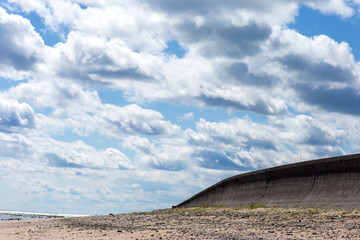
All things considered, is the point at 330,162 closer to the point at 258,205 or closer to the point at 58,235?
the point at 258,205

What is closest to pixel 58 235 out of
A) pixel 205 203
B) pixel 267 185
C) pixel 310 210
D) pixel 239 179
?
pixel 310 210

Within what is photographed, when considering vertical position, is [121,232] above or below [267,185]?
below

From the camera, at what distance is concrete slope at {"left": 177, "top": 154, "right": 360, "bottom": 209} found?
16.1m

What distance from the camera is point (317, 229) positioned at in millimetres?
11156

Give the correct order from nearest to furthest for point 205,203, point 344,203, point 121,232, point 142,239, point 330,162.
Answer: point 142,239 < point 121,232 < point 344,203 < point 330,162 < point 205,203

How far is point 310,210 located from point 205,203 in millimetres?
13054

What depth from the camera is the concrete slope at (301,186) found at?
1612 cm

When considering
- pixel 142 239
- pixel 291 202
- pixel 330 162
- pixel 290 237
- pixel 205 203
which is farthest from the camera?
pixel 205 203

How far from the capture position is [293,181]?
1994 centimetres

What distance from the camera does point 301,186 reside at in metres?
19.2

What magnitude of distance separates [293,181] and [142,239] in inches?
427

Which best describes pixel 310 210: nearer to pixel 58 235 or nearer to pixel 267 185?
pixel 267 185

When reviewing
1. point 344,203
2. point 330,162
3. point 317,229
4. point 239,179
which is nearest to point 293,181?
point 330,162

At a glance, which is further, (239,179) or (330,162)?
(239,179)
